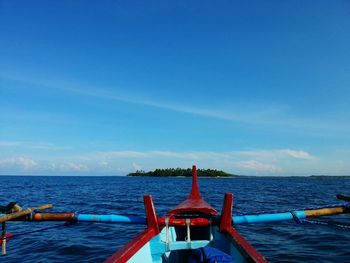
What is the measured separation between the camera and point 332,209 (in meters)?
6.52

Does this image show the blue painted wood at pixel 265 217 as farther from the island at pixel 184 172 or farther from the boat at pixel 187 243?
the island at pixel 184 172

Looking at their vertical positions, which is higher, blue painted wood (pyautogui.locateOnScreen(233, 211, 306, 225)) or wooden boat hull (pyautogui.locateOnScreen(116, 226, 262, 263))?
blue painted wood (pyautogui.locateOnScreen(233, 211, 306, 225))

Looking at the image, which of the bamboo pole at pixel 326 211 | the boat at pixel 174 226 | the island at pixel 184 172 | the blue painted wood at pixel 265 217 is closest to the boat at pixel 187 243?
the boat at pixel 174 226

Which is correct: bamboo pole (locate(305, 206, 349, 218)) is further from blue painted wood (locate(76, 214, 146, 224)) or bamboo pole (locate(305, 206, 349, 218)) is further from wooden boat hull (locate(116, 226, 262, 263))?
blue painted wood (locate(76, 214, 146, 224))

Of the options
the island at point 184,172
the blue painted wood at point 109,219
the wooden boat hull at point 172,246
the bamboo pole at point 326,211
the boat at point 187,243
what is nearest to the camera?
the boat at point 187,243

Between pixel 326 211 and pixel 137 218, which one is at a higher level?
pixel 326 211

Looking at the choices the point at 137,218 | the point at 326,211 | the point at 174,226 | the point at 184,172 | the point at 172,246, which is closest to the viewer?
the point at 172,246

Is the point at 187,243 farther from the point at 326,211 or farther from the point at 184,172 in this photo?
the point at 184,172

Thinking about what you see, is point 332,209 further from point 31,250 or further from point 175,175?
point 175,175

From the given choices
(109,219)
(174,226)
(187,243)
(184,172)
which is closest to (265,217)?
(187,243)

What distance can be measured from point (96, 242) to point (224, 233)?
6521 mm

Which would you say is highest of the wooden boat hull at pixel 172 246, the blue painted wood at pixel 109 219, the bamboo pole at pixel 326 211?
the bamboo pole at pixel 326 211

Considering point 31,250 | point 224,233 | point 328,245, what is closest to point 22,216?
point 224,233

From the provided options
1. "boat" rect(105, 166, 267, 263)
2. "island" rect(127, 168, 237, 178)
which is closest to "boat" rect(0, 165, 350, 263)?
"boat" rect(105, 166, 267, 263)
